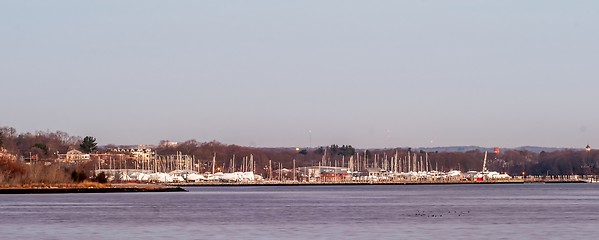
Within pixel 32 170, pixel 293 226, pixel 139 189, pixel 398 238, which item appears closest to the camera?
pixel 398 238

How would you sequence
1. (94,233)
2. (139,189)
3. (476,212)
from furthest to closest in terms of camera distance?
1. (139,189)
2. (476,212)
3. (94,233)

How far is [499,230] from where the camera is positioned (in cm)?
6269

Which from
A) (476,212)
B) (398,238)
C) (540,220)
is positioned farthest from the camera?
(476,212)

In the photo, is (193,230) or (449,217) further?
(449,217)

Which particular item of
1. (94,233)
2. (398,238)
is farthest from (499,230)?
(94,233)

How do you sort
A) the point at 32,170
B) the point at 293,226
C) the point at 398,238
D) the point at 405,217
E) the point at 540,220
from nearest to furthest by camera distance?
the point at 398,238 → the point at 293,226 → the point at 540,220 → the point at 405,217 → the point at 32,170

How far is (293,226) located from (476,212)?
2237cm

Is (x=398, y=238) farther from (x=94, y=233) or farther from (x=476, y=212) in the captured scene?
(x=476, y=212)

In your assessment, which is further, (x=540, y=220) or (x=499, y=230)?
(x=540, y=220)

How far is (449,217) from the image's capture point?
254 feet

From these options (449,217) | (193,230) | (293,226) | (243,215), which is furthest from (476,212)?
(193,230)

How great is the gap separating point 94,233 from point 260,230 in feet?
27.0

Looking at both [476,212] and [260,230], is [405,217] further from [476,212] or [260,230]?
[260,230]

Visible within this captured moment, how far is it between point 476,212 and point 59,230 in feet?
108
